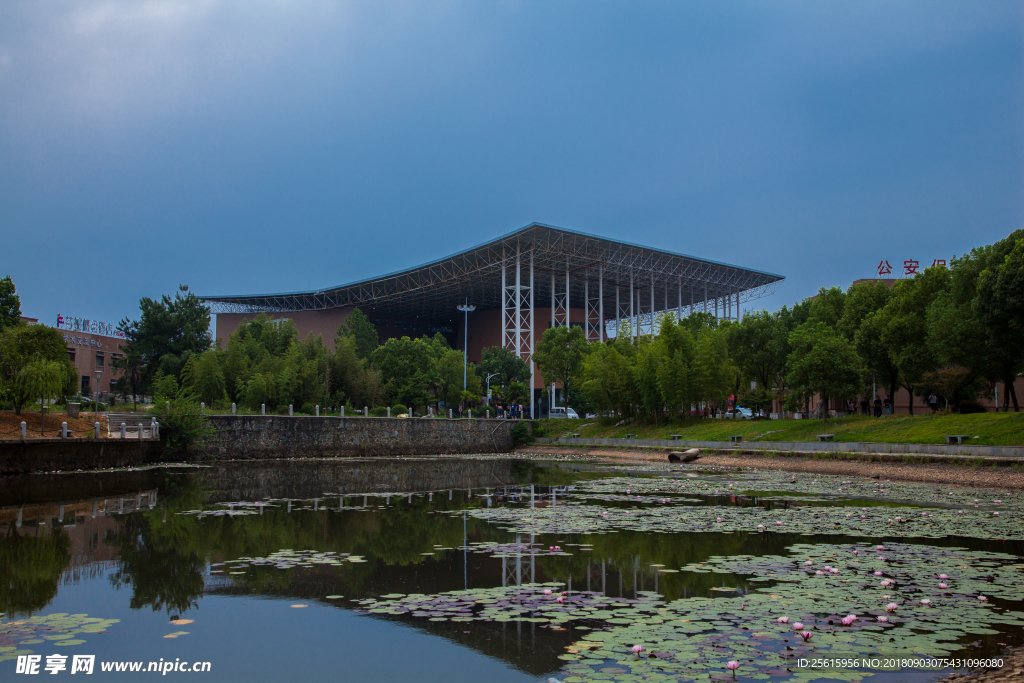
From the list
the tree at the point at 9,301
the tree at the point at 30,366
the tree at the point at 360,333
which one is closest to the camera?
the tree at the point at 30,366

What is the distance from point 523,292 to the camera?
80.8 metres

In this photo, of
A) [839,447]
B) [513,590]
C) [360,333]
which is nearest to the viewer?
[513,590]

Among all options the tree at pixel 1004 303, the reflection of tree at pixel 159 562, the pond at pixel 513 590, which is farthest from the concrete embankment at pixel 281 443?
the tree at pixel 1004 303

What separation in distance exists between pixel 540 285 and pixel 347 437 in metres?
41.4

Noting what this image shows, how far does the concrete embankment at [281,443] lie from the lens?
67.8 ft

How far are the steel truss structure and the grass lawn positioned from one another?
46.2 ft

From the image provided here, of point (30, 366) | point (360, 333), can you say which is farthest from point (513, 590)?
point (360, 333)

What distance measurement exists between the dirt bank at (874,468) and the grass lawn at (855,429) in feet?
8.42

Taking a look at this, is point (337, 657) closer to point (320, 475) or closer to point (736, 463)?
point (320, 475)

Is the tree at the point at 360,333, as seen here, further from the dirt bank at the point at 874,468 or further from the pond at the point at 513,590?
the pond at the point at 513,590

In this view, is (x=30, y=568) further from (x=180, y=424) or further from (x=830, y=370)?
(x=830, y=370)

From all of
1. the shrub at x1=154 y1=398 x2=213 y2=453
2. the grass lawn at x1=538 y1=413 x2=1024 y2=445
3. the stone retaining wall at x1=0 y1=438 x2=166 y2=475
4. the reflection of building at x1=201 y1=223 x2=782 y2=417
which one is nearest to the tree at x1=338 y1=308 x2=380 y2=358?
the reflection of building at x1=201 y1=223 x2=782 y2=417

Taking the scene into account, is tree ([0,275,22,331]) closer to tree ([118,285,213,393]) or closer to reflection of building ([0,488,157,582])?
tree ([118,285,213,393])

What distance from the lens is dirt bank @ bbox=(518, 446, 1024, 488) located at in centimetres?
1767
